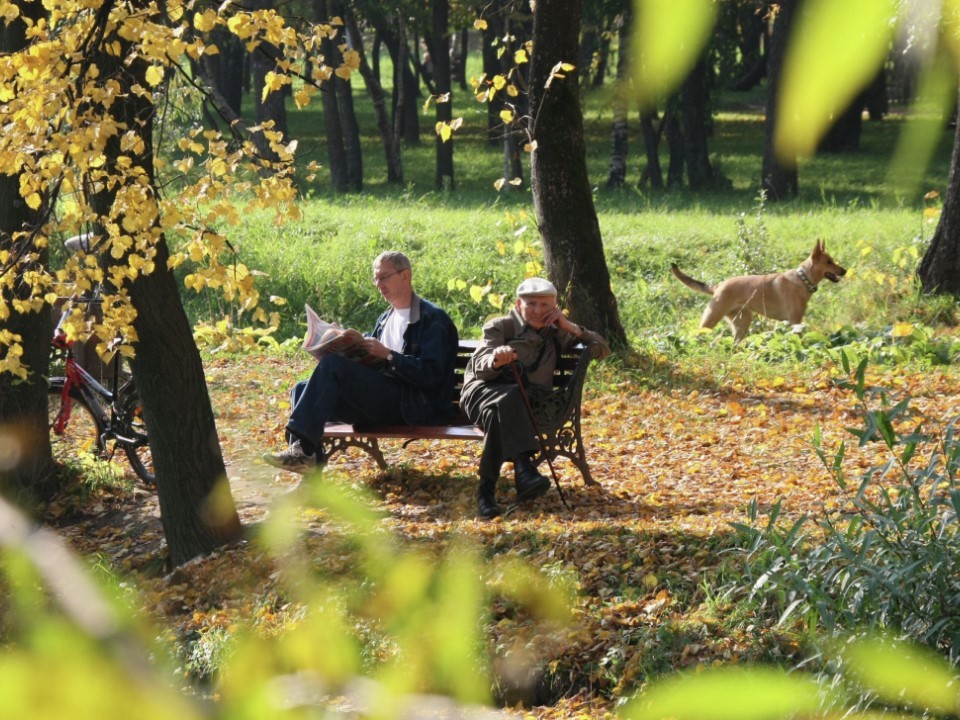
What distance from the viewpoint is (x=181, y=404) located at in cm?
637

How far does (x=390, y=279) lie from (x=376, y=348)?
41 cm

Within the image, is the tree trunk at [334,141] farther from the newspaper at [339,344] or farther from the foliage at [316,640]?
the foliage at [316,640]

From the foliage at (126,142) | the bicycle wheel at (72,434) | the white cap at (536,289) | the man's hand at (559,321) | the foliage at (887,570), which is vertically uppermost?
the foliage at (126,142)

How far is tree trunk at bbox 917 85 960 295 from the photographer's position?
1143 cm

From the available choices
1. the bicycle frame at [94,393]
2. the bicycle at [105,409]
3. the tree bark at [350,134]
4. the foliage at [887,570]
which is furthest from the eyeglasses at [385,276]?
the tree bark at [350,134]

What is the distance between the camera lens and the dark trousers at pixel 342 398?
7.07 m

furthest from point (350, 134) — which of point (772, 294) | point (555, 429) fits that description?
point (555, 429)

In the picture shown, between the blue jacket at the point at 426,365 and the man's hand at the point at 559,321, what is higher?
the man's hand at the point at 559,321

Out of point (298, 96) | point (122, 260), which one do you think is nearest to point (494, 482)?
point (122, 260)

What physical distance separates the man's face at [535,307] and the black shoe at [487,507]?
0.99 meters

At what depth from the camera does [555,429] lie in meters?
6.92

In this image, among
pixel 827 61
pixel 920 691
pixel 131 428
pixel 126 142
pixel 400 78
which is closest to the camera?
pixel 827 61

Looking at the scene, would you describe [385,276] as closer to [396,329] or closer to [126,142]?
[396,329]

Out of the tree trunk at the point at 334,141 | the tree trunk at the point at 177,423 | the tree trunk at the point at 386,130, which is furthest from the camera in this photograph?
the tree trunk at the point at 386,130
